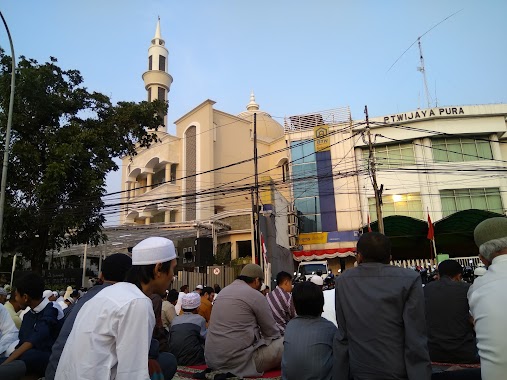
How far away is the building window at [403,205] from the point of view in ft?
78.8

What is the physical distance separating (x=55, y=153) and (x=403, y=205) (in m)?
19.5

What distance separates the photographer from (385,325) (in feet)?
8.45

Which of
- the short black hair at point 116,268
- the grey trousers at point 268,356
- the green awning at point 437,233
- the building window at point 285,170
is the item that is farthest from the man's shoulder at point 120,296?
the building window at point 285,170

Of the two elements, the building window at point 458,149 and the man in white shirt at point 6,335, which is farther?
the building window at point 458,149

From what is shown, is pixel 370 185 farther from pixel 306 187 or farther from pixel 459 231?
pixel 459 231

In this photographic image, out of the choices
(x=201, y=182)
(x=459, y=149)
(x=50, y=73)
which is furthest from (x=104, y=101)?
(x=459, y=149)

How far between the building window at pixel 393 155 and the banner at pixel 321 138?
259cm

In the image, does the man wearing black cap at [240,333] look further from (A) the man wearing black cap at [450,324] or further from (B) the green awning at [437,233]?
(B) the green awning at [437,233]

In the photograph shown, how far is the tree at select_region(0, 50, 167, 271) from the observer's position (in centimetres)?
1442

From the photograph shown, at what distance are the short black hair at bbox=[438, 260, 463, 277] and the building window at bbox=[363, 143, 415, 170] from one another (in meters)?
21.1

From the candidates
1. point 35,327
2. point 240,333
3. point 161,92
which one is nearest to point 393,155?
point 161,92

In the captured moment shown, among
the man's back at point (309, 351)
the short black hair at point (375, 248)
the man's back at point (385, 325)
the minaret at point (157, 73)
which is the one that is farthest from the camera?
the minaret at point (157, 73)

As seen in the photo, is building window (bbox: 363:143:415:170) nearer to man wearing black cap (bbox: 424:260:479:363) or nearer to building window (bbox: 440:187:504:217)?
building window (bbox: 440:187:504:217)

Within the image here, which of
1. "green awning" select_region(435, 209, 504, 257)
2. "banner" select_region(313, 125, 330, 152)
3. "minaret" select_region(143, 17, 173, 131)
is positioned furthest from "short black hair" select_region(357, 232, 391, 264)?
"minaret" select_region(143, 17, 173, 131)
